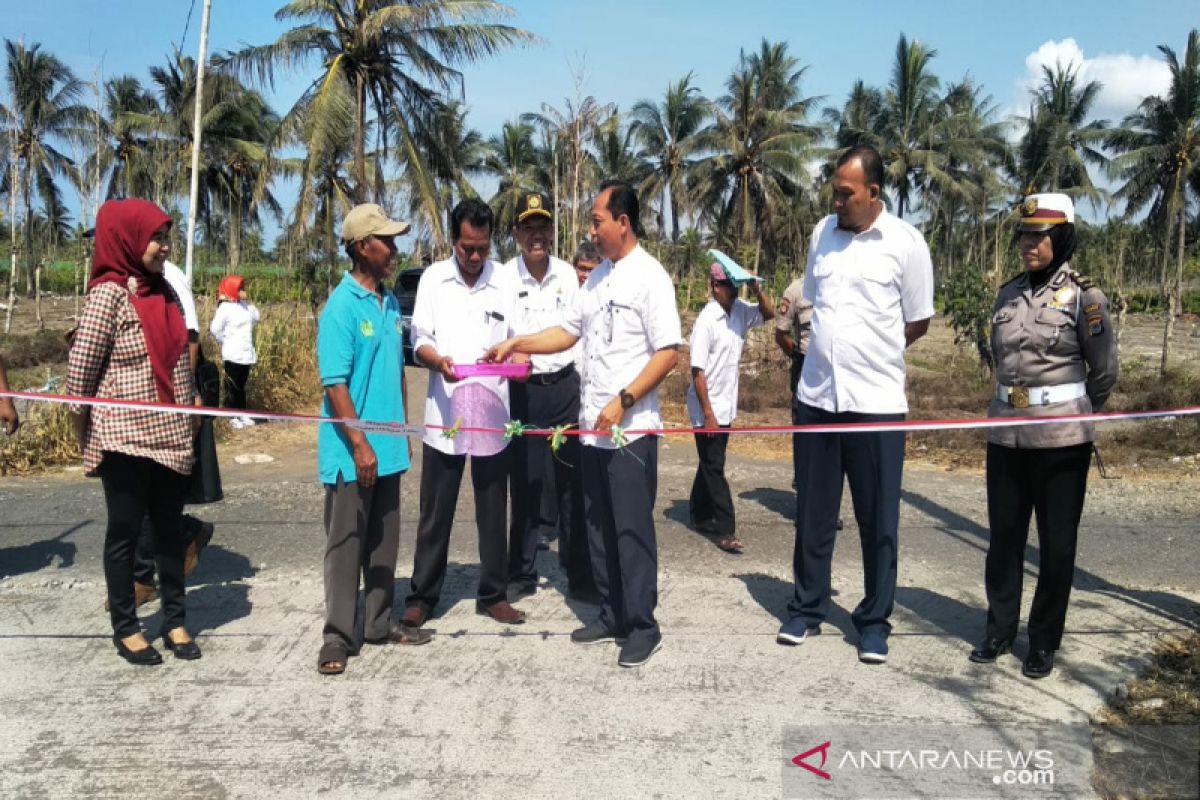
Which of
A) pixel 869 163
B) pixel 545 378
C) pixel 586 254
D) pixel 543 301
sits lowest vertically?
pixel 545 378

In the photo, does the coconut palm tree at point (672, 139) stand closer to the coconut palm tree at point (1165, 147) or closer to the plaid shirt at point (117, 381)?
the coconut palm tree at point (1165, 147)

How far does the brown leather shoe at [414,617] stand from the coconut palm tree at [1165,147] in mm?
31310

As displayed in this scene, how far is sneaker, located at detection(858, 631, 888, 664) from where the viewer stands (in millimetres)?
3943

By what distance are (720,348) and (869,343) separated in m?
2.00

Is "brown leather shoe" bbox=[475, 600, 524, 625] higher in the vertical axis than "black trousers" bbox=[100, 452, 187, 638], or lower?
lower

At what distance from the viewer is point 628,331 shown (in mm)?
4020

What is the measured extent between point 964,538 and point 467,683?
3737 mm

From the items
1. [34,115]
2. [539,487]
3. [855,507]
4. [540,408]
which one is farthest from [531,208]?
[34,115]

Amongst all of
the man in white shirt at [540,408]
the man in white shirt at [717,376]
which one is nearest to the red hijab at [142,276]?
the man in white shirt at [540,408]

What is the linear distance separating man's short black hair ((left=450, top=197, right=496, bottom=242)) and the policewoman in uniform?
7.84 feet

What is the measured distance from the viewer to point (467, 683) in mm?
3775

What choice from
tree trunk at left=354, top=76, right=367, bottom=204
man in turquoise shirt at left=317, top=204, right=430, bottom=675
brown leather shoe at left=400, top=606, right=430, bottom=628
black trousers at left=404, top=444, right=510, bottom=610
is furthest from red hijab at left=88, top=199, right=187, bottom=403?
tree trunk at left=354, top=76, right=367, bottom=204

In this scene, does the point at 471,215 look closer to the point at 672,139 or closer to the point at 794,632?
the point at 794,632

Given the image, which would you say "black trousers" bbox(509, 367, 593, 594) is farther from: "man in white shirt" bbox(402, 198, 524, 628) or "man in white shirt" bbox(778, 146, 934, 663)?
"man in white shirt" bbox(778, 146, 934, 663)
